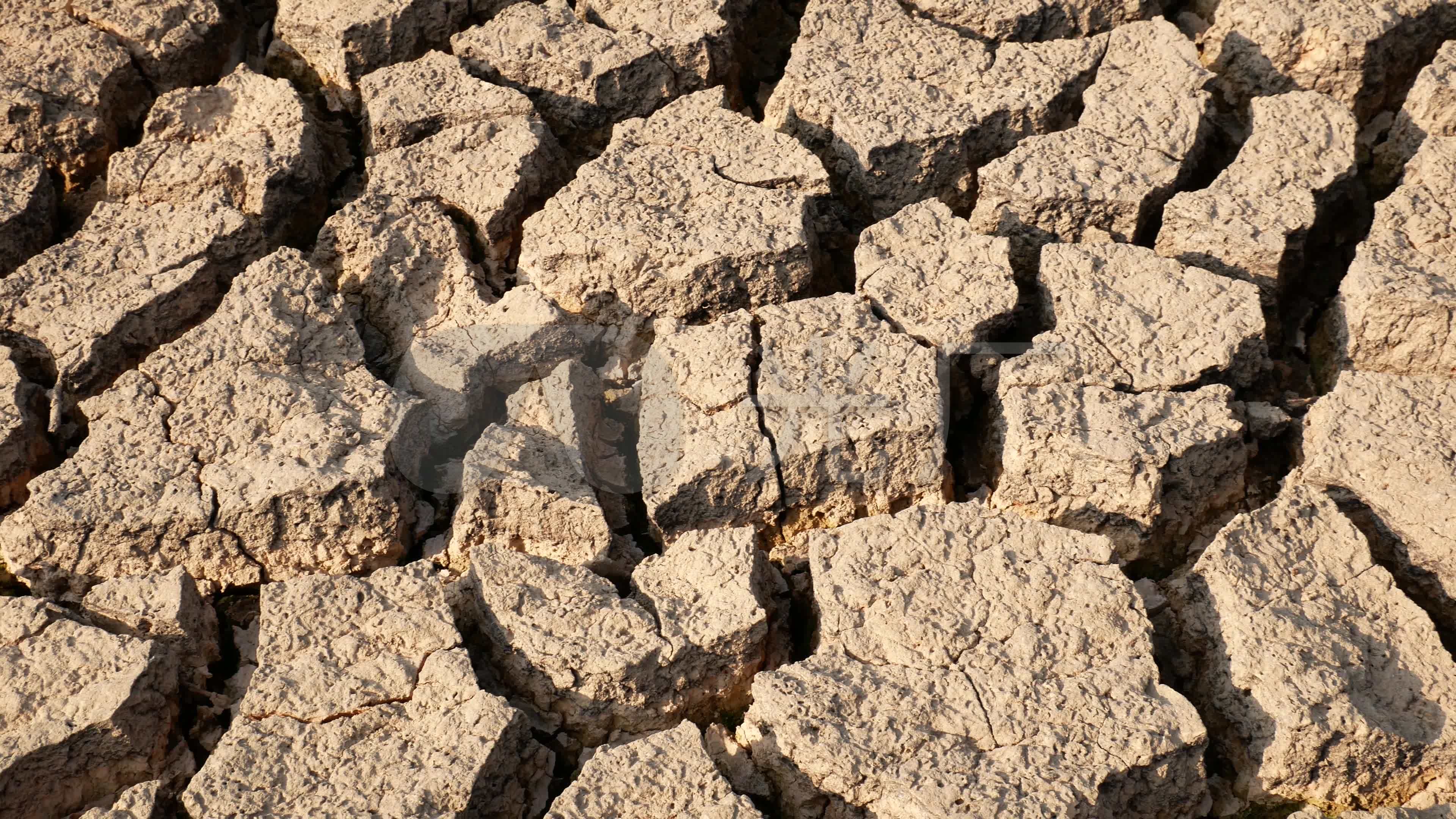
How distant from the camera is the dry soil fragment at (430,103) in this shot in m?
2.91

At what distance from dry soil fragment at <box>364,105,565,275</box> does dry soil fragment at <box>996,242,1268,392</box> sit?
107 centimetres

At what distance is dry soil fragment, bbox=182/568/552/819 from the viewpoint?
2.02 m

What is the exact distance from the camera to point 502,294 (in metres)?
2.76

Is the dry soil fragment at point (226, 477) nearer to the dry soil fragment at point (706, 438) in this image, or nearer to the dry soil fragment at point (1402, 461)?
the dry soil fragment at point (706, 438)

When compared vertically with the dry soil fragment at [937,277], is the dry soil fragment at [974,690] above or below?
below

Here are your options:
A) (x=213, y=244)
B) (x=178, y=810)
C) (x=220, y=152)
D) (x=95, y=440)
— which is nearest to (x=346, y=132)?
(x=220, y=152)

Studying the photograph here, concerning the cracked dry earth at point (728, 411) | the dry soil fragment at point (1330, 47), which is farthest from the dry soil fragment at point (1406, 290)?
the dry soil fragment at point (1330, 47)

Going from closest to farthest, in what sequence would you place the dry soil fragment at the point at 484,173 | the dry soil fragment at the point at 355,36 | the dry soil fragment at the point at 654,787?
the dry soil fragment at the point at 654,787, the dry soil fragment at the point at 484,173, the dry soil fragment at the point at 355,36

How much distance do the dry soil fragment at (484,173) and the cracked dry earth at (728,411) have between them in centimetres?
1

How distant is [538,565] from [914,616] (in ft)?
2.09

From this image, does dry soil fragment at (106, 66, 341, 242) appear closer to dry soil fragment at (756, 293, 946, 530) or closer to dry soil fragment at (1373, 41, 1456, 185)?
dry soil fragment at (756, 293, 946, 530)

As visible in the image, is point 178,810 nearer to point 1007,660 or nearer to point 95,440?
point 95,440

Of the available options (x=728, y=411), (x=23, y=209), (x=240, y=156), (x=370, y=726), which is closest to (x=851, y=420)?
(x=728, y=411)

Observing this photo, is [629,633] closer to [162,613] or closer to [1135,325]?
[162,613]
